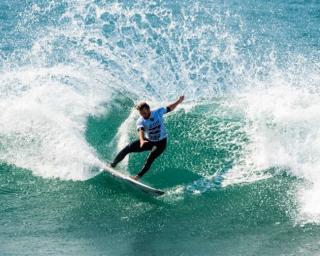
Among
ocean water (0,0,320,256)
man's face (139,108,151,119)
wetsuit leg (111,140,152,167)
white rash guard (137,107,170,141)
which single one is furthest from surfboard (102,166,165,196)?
man's face (139,108,151,119)

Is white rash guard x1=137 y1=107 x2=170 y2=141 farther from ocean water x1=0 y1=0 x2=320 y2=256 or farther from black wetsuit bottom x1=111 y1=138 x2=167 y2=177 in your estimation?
ocean water x1=0 y1=0 x2=320 y2=256

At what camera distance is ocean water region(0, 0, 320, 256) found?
1185 centimetres

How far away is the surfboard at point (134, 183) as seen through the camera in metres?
12.8

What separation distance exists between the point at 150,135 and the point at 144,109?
2.55ft

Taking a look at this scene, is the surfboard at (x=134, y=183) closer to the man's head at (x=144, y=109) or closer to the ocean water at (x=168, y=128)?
the ocean water at (x=168, y=128)

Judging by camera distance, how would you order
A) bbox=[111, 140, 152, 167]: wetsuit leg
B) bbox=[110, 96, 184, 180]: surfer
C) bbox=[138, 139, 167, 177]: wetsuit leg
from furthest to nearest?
bbox=[111, 140, 152, 167]: wetsuit leg < bbox=[138, 139, 167, 177]: wetsuit leg < bbox=[110, 96, 184, 180]: surfer

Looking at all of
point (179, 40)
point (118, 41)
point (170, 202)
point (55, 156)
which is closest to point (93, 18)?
point (118, 41)

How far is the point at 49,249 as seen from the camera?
434 inches

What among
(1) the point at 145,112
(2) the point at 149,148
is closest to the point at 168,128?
(2) the point at 149,148

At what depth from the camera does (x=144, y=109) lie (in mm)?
12773

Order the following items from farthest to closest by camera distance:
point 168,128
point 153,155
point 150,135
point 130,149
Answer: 1. point 168,128
2. point 130,149
3. point 153,155
4. point 150,135

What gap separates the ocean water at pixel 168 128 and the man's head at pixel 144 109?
1.75m

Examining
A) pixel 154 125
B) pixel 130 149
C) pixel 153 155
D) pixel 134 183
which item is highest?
pixel 154 125

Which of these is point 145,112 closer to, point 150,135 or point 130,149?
point 150,135
